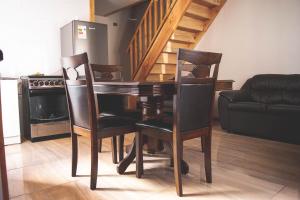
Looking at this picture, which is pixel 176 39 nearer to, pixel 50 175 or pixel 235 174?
pixel 235 174

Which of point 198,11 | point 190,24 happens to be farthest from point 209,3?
point 190,24

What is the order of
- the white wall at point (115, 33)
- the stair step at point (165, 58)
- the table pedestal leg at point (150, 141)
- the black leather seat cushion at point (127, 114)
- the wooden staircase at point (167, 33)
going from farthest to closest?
the white wall at point (115, 33), the stair step at point (165, 58), the wooden staircase at point (167, 33), the black leather seat cushion at point (127, 114), the table pedestal leg at point (150, 141)

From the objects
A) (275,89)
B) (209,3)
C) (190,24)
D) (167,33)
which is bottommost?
(275,89)

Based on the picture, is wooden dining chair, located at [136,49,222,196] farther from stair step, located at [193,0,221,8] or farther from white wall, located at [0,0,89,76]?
stair step, located at [193,0,221,8]

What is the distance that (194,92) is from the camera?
1540mm

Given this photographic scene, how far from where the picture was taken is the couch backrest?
3.17 m

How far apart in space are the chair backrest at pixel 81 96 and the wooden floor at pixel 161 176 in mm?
489

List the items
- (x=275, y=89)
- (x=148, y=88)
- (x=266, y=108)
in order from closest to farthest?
(x=148, y=88)
(x=266, y=108)
(x=275, y=89)

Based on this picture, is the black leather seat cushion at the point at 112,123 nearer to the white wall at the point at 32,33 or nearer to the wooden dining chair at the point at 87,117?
the wooden dining chair at the point at 87,117

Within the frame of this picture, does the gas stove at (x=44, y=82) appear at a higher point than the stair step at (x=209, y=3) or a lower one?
lower

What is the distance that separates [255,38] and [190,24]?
117 centimetres

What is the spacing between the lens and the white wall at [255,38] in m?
3.49

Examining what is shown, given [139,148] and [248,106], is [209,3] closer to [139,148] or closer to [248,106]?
[248,106]

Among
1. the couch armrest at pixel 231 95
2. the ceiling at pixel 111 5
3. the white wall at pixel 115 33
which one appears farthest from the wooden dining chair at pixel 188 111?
the white wall at pixel 115 33
